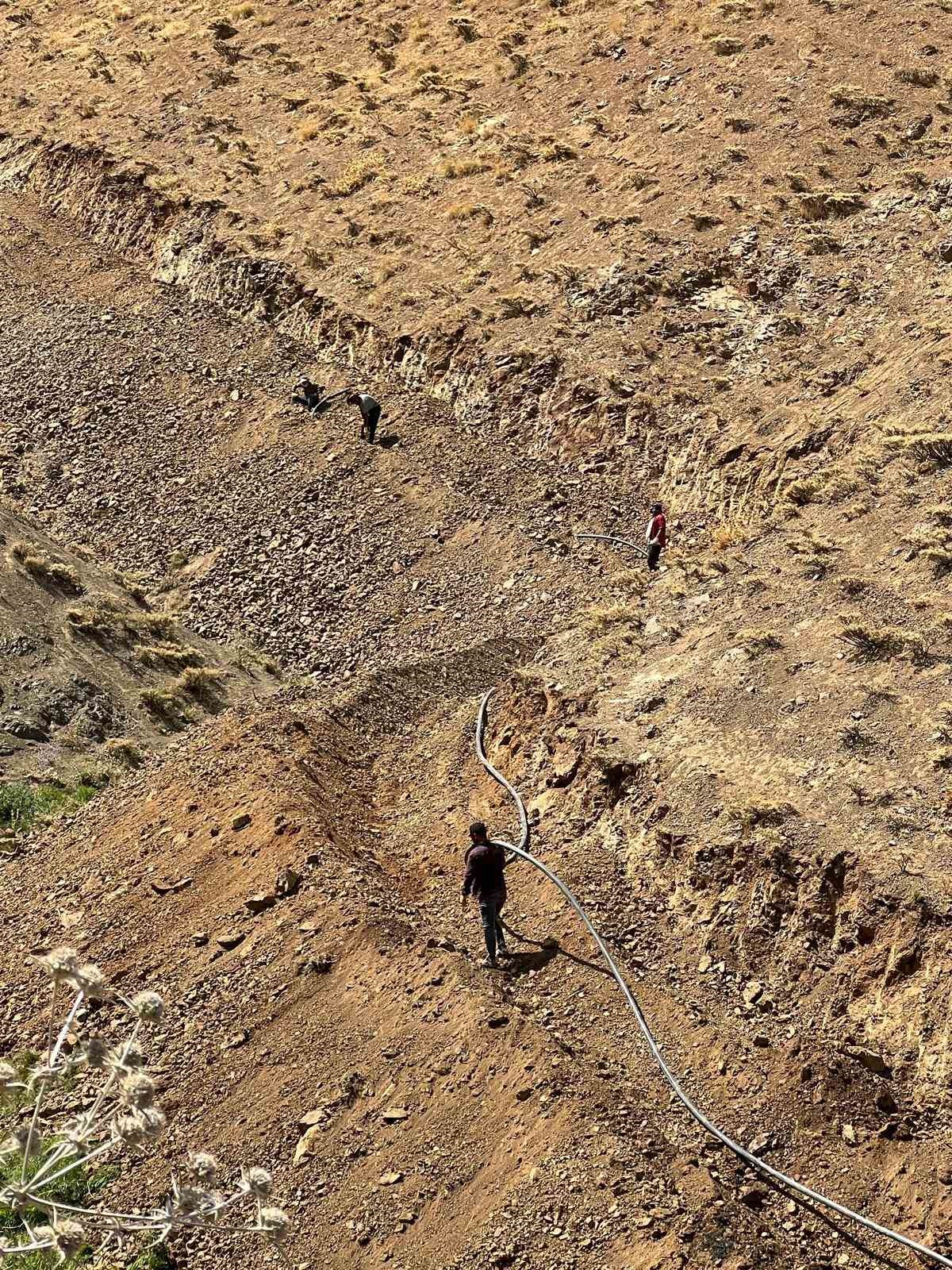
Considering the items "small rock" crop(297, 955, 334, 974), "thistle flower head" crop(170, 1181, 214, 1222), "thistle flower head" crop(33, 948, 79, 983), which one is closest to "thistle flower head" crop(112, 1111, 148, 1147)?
"thistle flower head" crop(170, 1181, 214, 1222)

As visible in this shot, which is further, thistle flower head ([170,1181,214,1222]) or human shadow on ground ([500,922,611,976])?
human shadow on ground ([500,922,611,976])

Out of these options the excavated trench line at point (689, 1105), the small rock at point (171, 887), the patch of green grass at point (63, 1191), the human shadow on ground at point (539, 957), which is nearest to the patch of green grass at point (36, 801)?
the small rock at point (171, 887)

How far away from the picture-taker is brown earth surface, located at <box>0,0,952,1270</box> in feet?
39.7

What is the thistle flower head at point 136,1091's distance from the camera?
20.4ft

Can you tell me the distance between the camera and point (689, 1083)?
12.5 m

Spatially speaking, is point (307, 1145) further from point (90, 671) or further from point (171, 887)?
point (90, 671)

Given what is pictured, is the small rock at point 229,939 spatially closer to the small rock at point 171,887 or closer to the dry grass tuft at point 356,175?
the small rock at point 171,887

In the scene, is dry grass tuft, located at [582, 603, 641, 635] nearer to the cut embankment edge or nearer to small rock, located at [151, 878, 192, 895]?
the cut embankment edge

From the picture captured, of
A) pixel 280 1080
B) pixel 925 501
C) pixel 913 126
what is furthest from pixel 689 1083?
pixel 913 126

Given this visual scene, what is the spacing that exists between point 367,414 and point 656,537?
23.4 ft

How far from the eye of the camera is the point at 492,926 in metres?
13.6

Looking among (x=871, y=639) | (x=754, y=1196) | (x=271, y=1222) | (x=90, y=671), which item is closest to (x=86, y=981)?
(x=271, y=1222)

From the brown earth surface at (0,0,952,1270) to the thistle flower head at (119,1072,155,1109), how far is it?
219 inches

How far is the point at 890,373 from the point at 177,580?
12137mm
